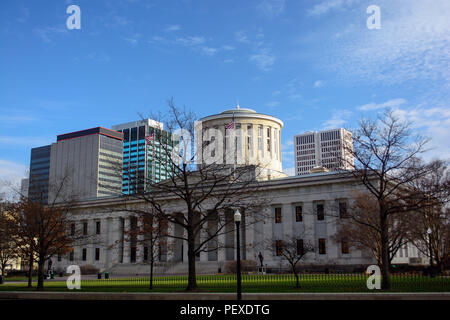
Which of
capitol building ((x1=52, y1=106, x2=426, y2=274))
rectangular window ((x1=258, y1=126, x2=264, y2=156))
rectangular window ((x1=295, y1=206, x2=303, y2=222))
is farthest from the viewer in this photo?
rectangular window ((x1=258, y1=126, x2=264, y2=156))

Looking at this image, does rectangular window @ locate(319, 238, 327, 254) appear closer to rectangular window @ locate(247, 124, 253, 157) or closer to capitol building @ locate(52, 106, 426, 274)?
capitol building @ locate(52, 106, 426, 274)

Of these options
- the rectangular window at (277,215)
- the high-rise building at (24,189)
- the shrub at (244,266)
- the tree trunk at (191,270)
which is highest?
the high-rise building at (24,189)

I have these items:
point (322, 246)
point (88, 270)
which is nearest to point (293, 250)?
point (322, 246)

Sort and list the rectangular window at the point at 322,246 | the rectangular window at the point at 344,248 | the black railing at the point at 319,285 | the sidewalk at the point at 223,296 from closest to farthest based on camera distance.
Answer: the sidewalk at the point at 223,296
the black railing at the point at 319,285
the rectangular window at the point at 344,248
the rectangular window at the point at 322,246

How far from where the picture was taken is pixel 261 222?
2638 inches

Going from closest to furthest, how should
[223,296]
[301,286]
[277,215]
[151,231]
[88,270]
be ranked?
[223,296]
[301,286]
[151,231]
[277,215]
[88,270]

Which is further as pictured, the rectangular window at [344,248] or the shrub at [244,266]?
the shrub at [244,266]

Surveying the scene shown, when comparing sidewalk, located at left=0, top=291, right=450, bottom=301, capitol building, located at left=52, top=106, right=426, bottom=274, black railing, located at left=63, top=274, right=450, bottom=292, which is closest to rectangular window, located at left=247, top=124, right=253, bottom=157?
capitol building, located at left=52, top=106, right=426, bottom=274

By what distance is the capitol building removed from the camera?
58875mm

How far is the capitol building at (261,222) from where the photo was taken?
193 ft

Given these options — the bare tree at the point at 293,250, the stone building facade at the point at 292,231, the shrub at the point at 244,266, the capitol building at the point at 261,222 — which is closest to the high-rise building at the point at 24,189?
the capitol building at the point at 261,222

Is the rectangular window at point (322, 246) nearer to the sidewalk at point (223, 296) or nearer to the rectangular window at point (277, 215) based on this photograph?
the rectangular window at point (277, 215)

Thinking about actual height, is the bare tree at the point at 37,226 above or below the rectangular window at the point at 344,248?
above

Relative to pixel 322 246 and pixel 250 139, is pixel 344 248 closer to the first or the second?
pixel 322 246
